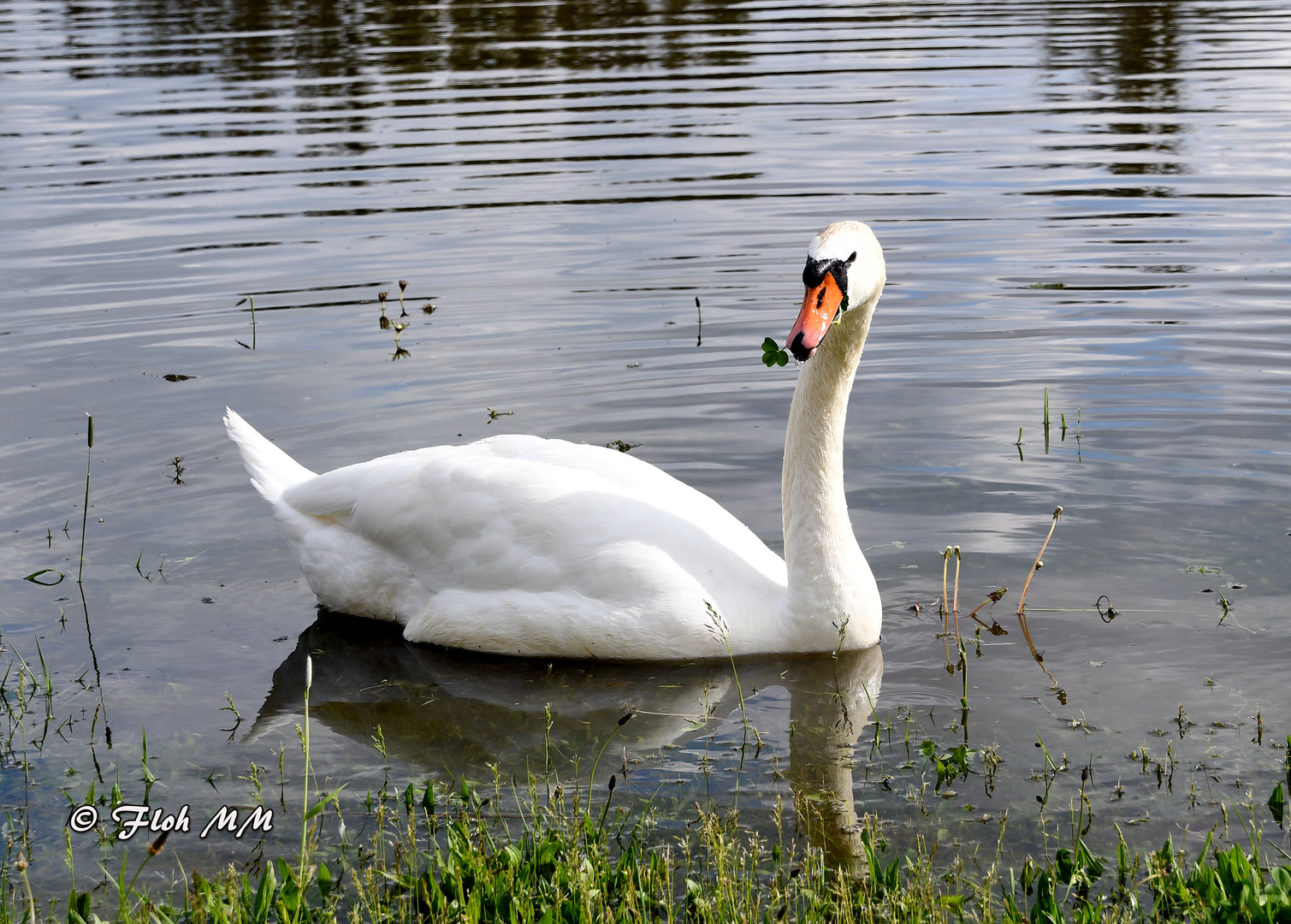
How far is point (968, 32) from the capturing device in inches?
1087

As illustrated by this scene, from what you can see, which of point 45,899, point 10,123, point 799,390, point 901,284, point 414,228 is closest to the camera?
point 45,899

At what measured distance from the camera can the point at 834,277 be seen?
5.26 metres

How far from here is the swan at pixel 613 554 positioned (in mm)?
5984

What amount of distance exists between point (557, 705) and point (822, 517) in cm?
135

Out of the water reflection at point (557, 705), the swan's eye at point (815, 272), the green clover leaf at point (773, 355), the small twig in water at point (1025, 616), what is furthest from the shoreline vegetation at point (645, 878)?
the swan's eye at point (815, 272)

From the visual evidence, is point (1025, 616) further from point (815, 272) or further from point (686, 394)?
point (686, 394)

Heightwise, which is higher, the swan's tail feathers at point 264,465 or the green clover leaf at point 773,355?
the green clover leaf at point 773,355

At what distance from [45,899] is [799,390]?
340 cm

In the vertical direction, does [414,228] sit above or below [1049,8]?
below

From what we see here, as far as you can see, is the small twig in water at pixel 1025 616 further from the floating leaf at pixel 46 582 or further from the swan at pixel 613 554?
the floating leaf at pixel 46 582

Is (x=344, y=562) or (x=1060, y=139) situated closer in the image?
(x=344, y=562)

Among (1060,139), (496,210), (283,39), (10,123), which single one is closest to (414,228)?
(496,210)

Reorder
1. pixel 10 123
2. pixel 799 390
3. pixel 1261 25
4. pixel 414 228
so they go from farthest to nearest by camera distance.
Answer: pixel 1261 25 → pixel 10 123 → pixel 414 228 → pixel 799 390

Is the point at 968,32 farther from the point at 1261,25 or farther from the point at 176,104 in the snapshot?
the point at 176,104
